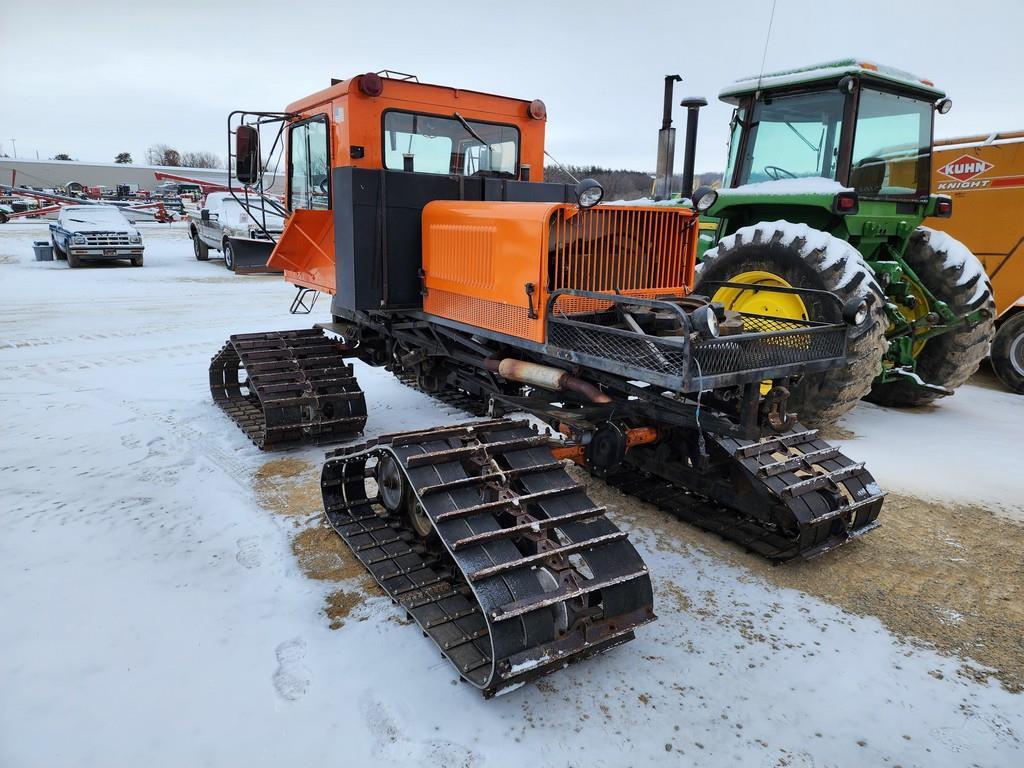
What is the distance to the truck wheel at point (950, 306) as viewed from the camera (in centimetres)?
630

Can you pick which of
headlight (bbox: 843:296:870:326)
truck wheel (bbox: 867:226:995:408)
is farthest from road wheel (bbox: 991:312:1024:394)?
headlight (bbox: 843:296:870:326)

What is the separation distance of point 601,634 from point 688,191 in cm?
642

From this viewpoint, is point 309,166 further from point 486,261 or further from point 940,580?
point 940,580

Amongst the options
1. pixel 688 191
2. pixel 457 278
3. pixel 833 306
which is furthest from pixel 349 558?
pixel 688 191

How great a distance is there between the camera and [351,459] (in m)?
3.99

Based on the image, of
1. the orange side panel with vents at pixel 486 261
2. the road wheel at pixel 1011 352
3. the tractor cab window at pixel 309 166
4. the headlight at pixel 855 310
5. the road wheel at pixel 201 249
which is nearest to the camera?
the headlight at pixel 855 310

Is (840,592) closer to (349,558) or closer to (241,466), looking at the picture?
(349,558)

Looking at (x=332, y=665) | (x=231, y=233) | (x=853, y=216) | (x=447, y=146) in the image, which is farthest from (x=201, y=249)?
(x=332, y=665)

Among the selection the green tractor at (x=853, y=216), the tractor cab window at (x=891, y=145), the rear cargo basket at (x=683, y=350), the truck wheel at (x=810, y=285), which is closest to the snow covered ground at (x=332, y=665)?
the truck wheel at (x=810, y=285)

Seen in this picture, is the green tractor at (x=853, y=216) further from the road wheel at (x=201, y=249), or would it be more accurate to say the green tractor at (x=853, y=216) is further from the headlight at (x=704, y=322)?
the road wheel at (x=201, y=249)

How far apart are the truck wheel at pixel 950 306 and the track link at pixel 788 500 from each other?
3197 millimetres

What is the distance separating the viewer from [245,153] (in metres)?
5.18

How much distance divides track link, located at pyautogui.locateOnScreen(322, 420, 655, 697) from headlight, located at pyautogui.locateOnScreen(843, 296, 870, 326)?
168 centimetres

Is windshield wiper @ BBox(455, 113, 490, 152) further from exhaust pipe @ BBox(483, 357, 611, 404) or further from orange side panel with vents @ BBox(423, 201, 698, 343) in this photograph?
exhaust pipe @ BBox(483, 357, 611, 404)
